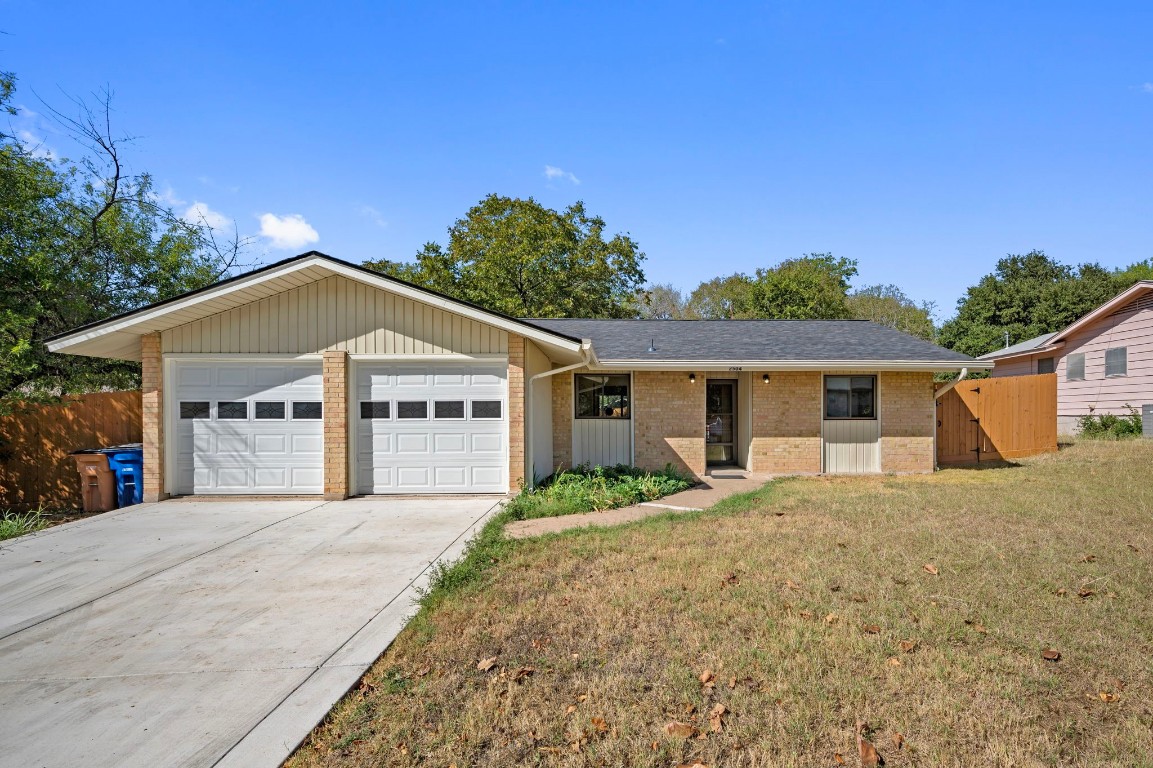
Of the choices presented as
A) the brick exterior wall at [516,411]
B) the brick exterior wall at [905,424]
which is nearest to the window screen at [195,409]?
the brick exterior wall at [516,411]

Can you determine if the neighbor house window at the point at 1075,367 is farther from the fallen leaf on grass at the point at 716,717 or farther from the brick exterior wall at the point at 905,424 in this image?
the fallen leaf on grass at the point at 716,717

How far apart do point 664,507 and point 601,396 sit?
159 inches

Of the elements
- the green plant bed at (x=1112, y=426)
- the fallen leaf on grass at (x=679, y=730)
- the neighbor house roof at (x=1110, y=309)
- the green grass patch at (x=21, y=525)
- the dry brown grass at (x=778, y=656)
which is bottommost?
the green grass patch at (x=21, y=525)

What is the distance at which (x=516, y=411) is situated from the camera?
30.9 feet

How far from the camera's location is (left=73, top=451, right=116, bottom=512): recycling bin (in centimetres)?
961

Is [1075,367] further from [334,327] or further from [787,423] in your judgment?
[334,327]

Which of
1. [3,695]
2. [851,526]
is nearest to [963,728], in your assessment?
[851,526]

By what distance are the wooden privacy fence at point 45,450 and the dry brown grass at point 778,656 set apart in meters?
10.3

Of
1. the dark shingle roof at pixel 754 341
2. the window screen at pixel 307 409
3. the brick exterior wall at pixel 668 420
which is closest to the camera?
the window screen at pixel 307 409

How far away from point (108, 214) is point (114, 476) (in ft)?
23.4

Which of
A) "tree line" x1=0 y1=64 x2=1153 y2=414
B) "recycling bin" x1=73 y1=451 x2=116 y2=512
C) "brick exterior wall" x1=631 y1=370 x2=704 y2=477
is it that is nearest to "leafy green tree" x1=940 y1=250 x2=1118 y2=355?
"tree line" x1=0 y1=64 x2=1153 y2=414

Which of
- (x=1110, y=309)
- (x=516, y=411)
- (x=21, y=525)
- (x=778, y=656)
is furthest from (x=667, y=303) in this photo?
(x=778, y=656)

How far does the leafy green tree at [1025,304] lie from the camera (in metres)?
32.1

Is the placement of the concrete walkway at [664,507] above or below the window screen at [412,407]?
below
